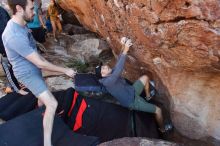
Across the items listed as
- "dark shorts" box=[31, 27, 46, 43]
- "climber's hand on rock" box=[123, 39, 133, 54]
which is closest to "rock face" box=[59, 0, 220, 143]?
"climber's hand on rock" box=[123, 39, 133, 54]

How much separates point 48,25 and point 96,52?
7.24 ft

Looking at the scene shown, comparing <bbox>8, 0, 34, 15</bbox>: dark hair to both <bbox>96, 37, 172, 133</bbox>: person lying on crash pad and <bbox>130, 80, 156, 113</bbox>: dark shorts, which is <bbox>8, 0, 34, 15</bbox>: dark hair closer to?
<bbox>96, 37, 172, 133</bbox>: person lying on crash pad

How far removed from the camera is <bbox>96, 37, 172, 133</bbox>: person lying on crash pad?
5.48 meters

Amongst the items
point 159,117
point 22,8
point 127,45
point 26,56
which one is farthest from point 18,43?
point 159,117

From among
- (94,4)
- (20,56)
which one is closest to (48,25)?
(94,4)

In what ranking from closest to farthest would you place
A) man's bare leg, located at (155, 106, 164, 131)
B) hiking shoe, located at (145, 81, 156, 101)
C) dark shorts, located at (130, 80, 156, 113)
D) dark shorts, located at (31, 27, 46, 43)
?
dark shorts, located at (130, 80, 156, 113) → man's bare leg, located at (155, 106, 164, 131) → hiking shoe, located at (145, 81, 156, 101) → dark shorts, located at (31, 27, 46, 43)

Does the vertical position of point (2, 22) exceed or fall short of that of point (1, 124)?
it exceeds it

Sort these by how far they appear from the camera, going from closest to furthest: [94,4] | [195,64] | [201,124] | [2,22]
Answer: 1. [195,64]
2. [201,124]
3. [94,4]
4. [2,22]

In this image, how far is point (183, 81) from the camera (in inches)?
216

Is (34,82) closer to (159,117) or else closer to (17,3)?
(17,3)

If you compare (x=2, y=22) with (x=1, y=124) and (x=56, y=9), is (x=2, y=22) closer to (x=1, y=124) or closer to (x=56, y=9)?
(x=1, y=124)

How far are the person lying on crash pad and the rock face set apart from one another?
0.20 m

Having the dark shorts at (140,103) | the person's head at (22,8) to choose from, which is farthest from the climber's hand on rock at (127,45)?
the person's head at (22,8)

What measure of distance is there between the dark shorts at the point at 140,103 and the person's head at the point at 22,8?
1.94 meters
